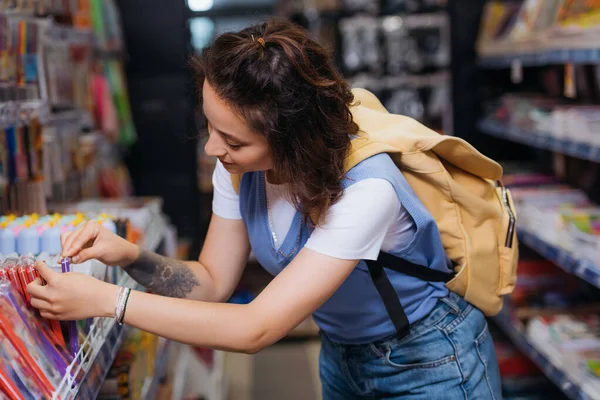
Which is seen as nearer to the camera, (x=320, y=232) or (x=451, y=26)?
(x=320, y=232)

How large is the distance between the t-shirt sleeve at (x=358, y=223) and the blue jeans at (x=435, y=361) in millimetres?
381

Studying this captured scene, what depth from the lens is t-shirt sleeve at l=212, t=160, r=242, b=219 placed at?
1.72 metres

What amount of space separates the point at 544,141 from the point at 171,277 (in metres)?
2.34

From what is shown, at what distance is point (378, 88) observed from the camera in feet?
16.4

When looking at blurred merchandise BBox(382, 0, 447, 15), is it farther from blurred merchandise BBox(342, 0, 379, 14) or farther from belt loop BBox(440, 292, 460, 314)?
belt loop BBox(440, 292, 460, 314)

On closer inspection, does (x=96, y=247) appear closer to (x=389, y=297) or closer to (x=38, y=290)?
(x=38, y=290)

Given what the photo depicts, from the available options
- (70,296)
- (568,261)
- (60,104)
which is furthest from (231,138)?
(568,261)

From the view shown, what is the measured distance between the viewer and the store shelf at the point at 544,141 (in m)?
2.92

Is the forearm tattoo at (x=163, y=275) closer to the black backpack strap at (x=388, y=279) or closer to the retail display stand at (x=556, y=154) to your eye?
the black backpack strap at (x=388, y=279)

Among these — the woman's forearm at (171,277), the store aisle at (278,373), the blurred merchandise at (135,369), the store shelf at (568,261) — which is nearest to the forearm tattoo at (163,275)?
the woman's forearm at (171,277)

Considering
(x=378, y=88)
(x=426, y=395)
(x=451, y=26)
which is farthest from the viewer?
(x=378, y=88)

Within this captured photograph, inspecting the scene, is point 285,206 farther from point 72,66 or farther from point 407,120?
point 72,66

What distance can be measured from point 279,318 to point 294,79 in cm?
43

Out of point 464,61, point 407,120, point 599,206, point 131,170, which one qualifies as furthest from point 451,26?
point 407,120
